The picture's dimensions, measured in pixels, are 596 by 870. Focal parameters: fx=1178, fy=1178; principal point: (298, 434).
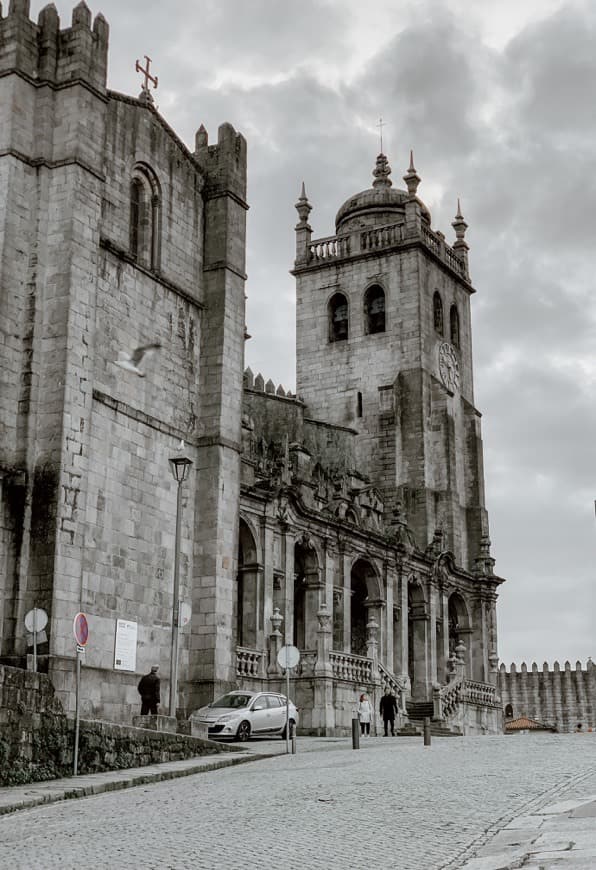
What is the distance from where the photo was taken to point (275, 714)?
95.2 feet

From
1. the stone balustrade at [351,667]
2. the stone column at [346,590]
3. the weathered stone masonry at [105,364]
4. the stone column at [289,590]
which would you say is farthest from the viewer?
the stone column at [346,590]

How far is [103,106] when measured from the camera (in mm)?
29625

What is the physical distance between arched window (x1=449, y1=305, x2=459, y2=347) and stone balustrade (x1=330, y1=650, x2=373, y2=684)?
88.4 feet

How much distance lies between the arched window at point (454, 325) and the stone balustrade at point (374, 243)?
6.93 feet

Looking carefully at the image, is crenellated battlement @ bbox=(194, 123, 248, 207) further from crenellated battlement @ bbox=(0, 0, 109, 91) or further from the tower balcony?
the tower balcony

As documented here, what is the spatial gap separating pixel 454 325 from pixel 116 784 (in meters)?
45.3

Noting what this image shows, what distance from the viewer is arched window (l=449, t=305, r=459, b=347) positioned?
2377 inches

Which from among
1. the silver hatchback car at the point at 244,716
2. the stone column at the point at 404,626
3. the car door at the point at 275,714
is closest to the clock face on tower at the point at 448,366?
the stone column at the point at 404,626

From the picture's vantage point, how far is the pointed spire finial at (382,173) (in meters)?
62.8

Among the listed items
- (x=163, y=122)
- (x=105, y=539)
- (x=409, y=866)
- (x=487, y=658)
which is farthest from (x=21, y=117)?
(x=487, y=658)

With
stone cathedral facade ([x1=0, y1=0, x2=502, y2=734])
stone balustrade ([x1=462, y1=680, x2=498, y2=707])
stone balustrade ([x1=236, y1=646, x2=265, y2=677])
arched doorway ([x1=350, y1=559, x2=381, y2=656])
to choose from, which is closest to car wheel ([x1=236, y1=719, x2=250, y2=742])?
stone cathedral facade ([x1=0, y1=0, x2=502, y2=734])

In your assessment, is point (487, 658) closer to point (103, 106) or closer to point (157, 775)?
point (103, 106)

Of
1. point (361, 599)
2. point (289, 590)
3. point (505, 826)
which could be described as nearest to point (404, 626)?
point (361, 599)

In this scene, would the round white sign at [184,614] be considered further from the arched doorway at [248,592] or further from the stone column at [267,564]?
the stone column at [267,564]
